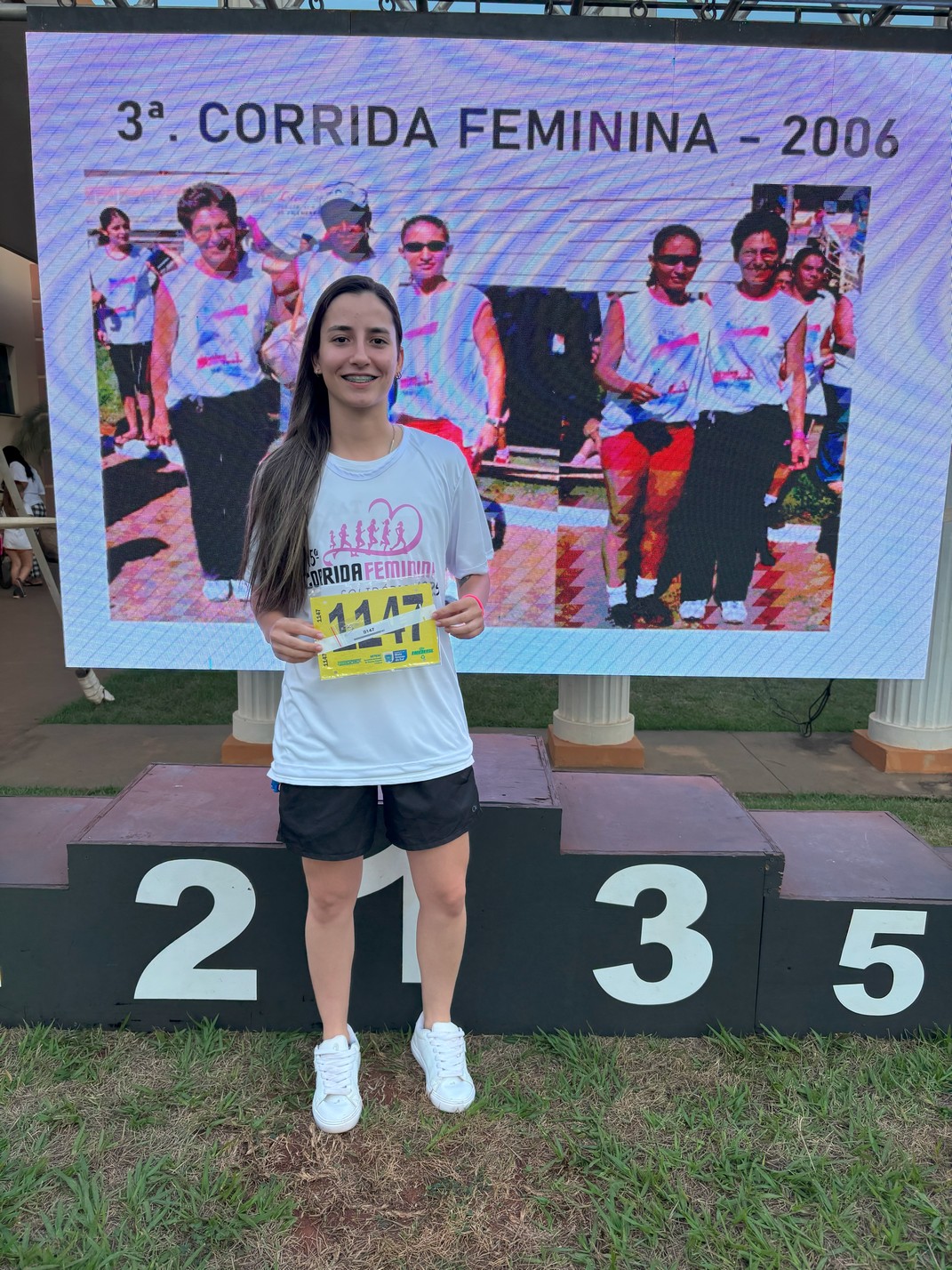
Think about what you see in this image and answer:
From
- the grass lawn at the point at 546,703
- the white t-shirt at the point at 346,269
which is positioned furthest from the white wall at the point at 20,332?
the white t-shirt at the point at 346,269

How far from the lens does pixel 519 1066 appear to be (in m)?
2.20

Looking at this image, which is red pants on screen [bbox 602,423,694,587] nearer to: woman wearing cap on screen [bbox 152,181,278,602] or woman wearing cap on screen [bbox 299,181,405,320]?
woman wearing cap on screen [bbox 299,181,405,320]

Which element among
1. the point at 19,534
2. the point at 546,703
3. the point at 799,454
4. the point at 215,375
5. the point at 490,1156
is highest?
the point at 215,375

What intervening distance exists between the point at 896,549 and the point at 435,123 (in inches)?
83.6

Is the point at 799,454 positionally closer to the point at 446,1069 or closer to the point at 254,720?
the point at 446,1069

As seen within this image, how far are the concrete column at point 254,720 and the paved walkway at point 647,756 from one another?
37 centimetres

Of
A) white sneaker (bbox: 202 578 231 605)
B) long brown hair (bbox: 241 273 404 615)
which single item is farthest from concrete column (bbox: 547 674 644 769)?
long brown hair (bbox: 241 273 404 615)

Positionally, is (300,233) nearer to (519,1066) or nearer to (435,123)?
(435,123)

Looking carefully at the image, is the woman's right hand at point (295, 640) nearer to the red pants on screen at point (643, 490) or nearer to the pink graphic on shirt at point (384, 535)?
the pink graphic on shirt at point (384, 535)

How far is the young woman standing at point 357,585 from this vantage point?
5.92 ft

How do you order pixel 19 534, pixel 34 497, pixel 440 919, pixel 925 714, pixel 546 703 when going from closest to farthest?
pixel 440 919 → pixel 925 714 → pixel 546 703 → pixel 34 497 → pixel 19 534

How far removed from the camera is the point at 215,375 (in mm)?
2939

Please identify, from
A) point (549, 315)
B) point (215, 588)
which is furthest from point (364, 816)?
point (549, 315)

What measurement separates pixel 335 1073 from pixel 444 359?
2195mm
